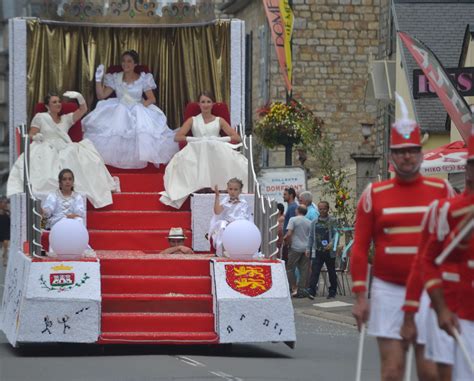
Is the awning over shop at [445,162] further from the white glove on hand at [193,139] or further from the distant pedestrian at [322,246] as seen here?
the white glove on hand at [193,139]

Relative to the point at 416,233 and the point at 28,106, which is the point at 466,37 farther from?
the point at 416,233

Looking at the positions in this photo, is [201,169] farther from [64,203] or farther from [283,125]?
[283,125]

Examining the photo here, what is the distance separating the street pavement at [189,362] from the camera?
44.1ft

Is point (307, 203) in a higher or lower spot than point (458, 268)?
lower

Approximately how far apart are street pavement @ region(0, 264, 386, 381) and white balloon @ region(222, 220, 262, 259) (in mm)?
985

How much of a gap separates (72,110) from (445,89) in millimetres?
5150

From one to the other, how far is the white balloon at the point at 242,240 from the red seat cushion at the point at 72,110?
392cm

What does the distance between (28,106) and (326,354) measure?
18.3 feet

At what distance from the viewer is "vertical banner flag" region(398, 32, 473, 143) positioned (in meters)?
20.6

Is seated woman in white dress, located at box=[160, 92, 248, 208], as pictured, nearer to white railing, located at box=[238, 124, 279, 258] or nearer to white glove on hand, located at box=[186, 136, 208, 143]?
white glove on hand, located at box=[186, 136, 208, 143]

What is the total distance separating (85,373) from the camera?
532 inches

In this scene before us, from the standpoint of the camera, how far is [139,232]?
1786 centimetres

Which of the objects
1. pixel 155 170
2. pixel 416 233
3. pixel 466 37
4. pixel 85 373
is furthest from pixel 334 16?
pixel 416 233

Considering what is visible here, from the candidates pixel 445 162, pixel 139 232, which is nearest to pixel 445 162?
pixel 445 162
